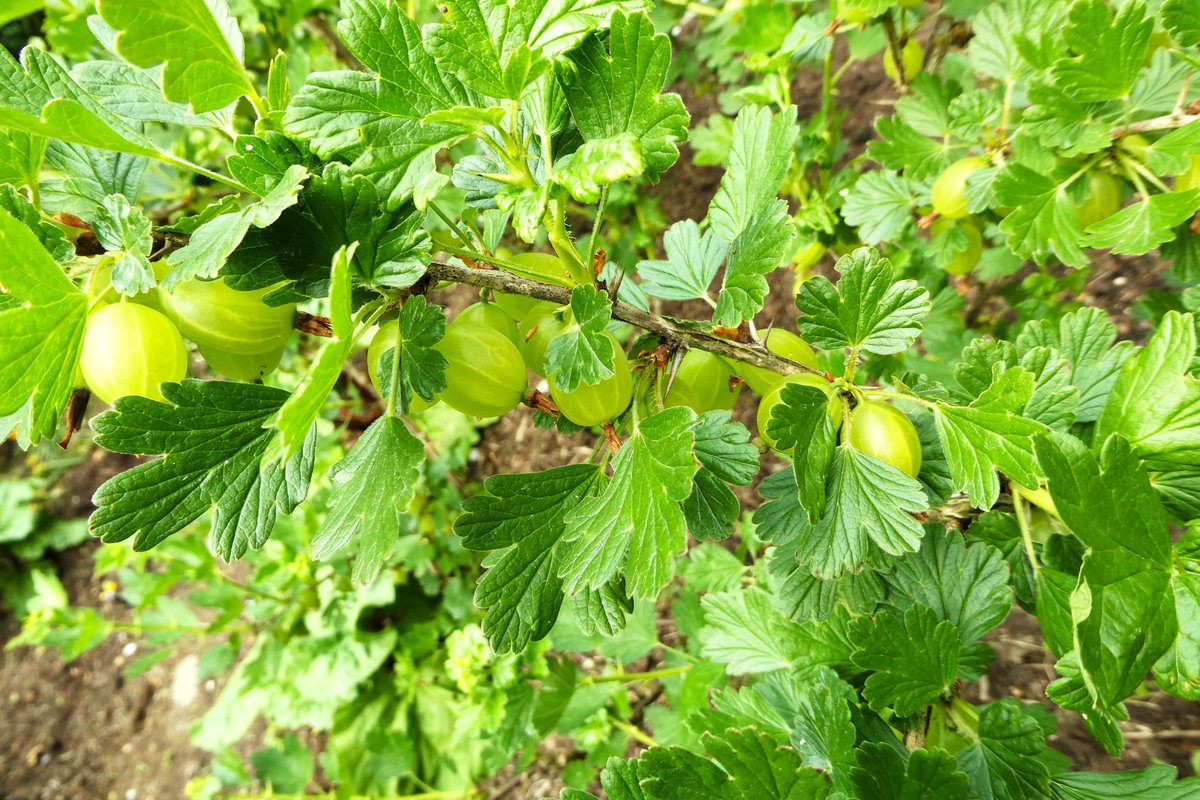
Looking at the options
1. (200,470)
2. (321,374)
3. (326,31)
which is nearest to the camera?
(321,374)

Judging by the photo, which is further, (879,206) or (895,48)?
(895,48)

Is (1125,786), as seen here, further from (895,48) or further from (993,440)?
(895,48)

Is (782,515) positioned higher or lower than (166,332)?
lower

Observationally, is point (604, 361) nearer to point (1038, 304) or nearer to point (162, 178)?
point (1038, 304)

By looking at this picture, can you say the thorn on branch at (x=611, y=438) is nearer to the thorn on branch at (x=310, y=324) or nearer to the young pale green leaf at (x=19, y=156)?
the thorn on branch at (x=310, y=324)

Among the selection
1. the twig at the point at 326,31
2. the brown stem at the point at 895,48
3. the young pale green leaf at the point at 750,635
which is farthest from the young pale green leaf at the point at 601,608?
the twig at the point at 326,31

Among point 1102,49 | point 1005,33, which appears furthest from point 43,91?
point 1005,33
